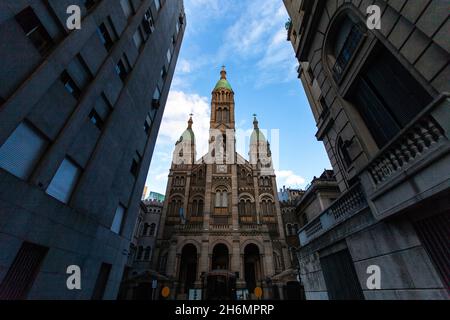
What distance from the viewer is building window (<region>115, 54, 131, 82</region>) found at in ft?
41.2

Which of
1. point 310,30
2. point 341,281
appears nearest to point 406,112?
point 341,281

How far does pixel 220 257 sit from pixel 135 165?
22394 millimetres

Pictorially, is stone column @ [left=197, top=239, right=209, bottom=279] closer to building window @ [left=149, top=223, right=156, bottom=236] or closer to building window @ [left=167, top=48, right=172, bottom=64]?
building window @ [left=149, top=223, right=156, bottom=236]

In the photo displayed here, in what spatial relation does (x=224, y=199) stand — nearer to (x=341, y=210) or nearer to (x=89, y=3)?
(x=341, y=210)

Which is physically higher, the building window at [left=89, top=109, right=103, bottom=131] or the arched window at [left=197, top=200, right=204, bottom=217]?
the arched window at [left=197, top=200, right=204, bottom=217]

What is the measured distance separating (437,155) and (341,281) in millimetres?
4971

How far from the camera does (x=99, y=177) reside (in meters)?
10.3

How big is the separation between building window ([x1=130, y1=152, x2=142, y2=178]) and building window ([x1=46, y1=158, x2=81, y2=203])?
17.6ft

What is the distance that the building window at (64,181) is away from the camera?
791 cm

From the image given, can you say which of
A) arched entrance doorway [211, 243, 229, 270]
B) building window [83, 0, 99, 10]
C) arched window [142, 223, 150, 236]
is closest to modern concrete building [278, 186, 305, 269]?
arched entrance doorway [211, 243, 229, 270]

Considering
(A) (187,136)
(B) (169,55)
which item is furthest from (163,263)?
→ (B) (169,55)

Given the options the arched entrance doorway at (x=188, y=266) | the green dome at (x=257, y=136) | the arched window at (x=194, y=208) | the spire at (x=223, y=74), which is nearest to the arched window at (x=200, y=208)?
the arched window at (x=194, y=208)

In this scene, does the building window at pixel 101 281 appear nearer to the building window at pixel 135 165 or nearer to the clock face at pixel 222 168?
the building window at pixel 135 165
